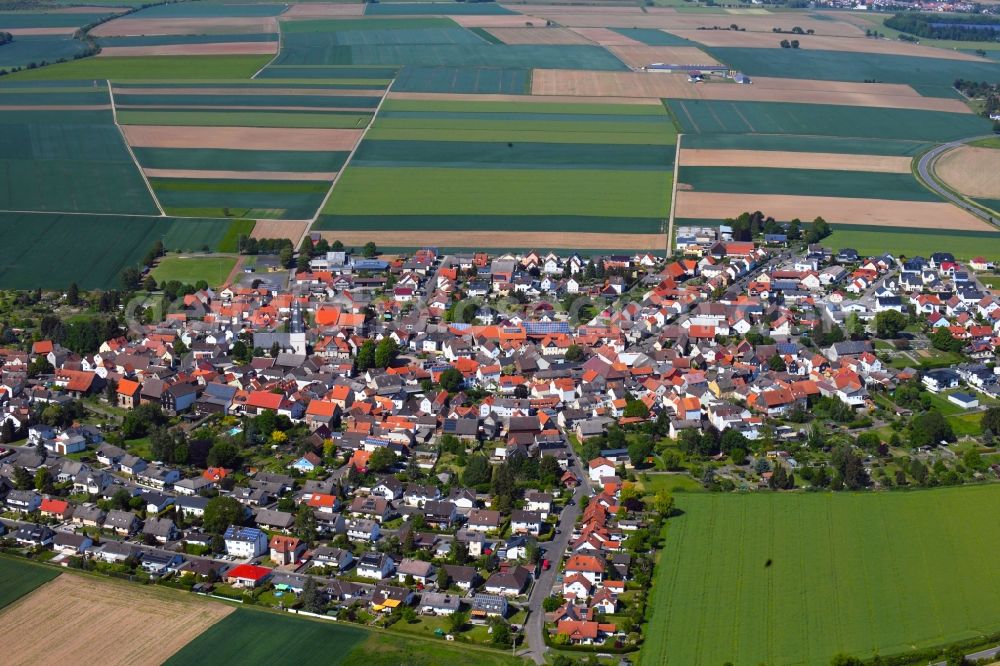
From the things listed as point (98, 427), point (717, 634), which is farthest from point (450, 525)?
point (98, 427)

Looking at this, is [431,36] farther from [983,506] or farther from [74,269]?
[983,506]

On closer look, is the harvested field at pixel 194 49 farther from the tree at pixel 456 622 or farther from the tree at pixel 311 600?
the tree at pixel 456 622

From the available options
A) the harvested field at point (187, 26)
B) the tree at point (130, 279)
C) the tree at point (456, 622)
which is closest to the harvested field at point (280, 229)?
the tree at point (130, 279)

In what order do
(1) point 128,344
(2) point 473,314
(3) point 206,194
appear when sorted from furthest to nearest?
Result: 1. (3) point 206,194
2. (2) point 473,314
3. (1) point 128,344

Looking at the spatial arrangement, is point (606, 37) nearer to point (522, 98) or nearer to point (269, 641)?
point (522, 98)

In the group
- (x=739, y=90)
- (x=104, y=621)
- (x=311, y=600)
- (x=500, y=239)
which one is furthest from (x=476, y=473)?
(x=739, y=90)

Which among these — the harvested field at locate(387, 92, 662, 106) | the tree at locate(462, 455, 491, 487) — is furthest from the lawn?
the harvested field at locate(387, 92, 662, 106)

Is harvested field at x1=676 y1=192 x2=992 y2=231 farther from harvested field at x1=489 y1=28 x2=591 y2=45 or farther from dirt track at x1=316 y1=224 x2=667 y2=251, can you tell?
harvested field at x1=489 y1=28 x2=591 y2=45
